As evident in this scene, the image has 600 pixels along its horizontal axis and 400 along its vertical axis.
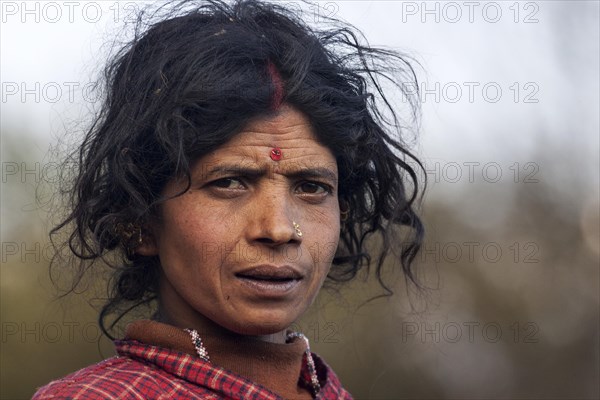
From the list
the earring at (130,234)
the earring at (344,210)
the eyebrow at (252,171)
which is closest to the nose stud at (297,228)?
the eyebrow at (252,171)

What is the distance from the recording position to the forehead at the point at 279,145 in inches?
119

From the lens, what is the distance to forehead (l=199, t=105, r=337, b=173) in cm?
301

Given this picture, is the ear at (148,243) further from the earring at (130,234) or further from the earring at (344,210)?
the earring at (344,210)

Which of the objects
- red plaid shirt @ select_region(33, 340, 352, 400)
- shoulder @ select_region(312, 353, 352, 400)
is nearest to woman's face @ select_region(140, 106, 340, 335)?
red plaid shirt @ select_region(33, 340, 352, 400)

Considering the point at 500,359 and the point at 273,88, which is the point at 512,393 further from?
the point at 273,88

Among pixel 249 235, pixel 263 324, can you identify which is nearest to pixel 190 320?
pixel 263 324

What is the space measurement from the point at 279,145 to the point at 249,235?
0.30 m

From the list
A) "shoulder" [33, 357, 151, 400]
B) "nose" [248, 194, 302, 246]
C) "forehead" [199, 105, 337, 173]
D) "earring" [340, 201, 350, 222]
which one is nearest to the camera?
"shoulder" [33, 357, 151, 400]

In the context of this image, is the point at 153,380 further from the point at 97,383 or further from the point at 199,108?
the point at 199,108

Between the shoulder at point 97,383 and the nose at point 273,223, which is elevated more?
the nose at point 273,223

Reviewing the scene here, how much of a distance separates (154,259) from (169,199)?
28 centimetres

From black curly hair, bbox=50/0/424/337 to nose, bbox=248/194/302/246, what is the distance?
22cm

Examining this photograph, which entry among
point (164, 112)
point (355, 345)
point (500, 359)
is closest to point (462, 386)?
point (500, 359)

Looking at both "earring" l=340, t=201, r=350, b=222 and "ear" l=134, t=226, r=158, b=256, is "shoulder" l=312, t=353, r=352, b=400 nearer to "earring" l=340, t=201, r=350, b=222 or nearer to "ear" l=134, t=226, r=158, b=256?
"earring" l=340, t=201, r=350, b=222
